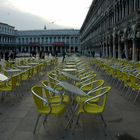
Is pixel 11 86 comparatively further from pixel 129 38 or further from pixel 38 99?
pixel 129 38

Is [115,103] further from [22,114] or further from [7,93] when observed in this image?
[7,93]

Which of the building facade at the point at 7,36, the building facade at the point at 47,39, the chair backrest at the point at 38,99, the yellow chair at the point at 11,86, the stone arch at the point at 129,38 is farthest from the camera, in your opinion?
the building facade at the point at 47,39

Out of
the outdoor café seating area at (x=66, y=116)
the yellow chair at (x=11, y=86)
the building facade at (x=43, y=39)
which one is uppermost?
the building facade at (x=43, y=39)

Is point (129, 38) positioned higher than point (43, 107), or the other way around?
point (129, 38)

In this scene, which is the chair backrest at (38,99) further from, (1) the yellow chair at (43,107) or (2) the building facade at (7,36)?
(2) the building facade at (7,36)

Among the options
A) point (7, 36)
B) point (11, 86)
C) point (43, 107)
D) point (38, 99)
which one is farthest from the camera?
point (7, 36)

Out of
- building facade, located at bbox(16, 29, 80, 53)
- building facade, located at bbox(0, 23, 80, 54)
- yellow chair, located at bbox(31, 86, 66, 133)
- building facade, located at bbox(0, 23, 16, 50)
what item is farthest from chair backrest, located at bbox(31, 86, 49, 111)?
building facade, located at bbox(16, 29, 80, 53)

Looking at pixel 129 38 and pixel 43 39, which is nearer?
pixel 129 38

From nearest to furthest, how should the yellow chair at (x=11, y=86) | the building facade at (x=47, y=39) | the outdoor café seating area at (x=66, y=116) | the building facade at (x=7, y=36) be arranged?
the outdoor café seating area at (x=66, y=116) → the yellow chair at (x=11, y=86) → the building facade at (x=7, y=36) → the building facade at (x=47, y=39)

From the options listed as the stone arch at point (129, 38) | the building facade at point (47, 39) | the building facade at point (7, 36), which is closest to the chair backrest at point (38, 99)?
the stone arch at point (129, 38)

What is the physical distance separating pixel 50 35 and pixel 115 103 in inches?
6369

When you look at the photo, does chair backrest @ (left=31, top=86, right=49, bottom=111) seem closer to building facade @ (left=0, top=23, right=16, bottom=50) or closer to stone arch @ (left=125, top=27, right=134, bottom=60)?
stone arch @ (left=125, top=27, right=134, bottom=60)

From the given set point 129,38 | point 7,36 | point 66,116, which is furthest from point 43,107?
point 7,36

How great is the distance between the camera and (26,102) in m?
9.89
